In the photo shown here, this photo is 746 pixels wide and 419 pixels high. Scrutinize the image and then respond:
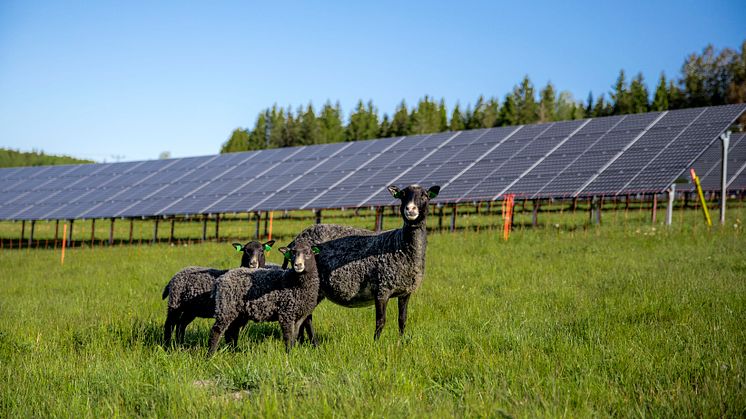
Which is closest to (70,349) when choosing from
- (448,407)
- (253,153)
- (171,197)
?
(448,407)

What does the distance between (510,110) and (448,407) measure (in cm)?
7293

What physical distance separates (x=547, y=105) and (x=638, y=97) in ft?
34.4

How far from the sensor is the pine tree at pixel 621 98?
71188 mm

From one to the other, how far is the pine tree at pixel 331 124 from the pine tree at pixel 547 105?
25447mm

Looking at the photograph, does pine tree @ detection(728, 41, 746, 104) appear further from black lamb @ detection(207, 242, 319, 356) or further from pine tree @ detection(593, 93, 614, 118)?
black lamb @ detection(207, 242, 319, 356)

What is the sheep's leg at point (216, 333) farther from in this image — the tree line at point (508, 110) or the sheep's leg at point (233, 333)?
the tree line at point (508, 110)

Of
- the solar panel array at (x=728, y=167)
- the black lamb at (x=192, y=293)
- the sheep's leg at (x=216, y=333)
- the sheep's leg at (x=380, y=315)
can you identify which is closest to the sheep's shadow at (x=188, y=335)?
the black lamb at (x=192, y=293)

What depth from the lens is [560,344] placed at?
7305 mm

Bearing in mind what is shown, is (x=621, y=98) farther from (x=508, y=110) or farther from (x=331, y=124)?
(x=331, y=124)

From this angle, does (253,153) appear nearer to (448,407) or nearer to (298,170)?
(298,170)

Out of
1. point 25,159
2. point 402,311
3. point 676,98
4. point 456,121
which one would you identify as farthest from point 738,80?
point 25,159

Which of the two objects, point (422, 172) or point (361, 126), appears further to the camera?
point (361, 126)

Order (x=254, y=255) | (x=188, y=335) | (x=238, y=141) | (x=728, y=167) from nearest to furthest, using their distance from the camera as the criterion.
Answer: (x=254, y=255)
(x=188, y=335)
(x=728, y=167)
(x=238, y=141)

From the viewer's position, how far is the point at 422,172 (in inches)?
1053
